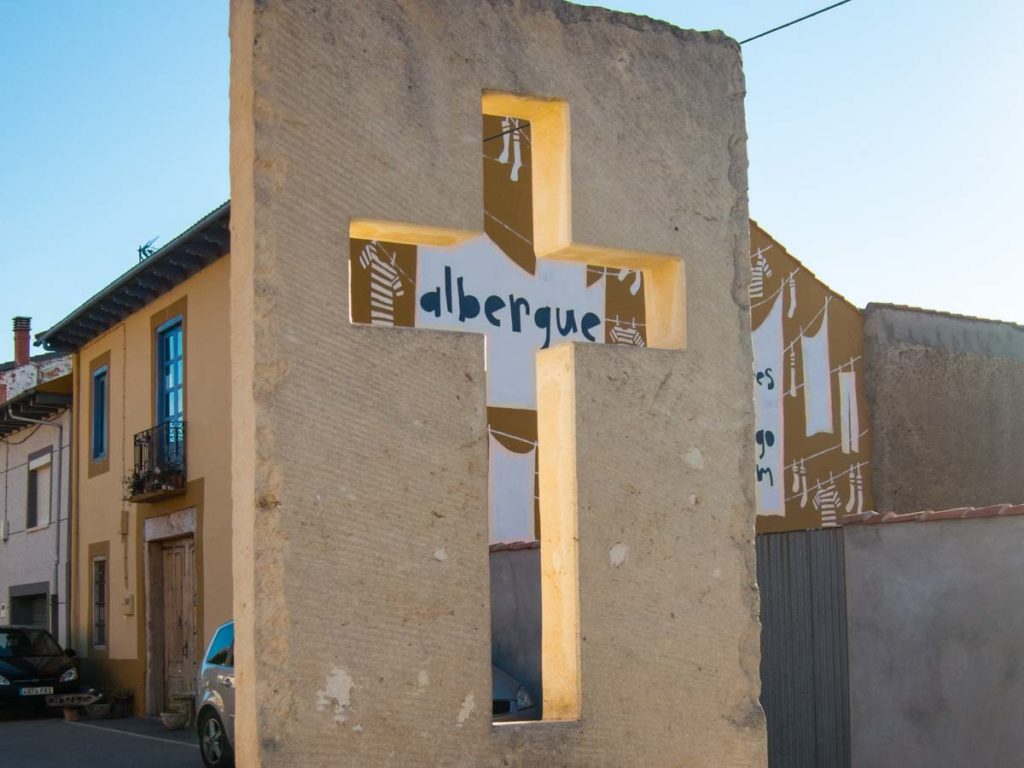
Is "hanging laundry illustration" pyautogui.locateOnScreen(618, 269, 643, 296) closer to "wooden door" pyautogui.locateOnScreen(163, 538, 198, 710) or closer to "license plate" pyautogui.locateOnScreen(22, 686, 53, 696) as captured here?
"wooden door" pyautogui.locateOnScreen(163, 538, 198, 710)

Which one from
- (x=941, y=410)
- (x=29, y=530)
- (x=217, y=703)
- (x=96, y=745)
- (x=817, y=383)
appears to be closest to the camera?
(x=217, y=703)

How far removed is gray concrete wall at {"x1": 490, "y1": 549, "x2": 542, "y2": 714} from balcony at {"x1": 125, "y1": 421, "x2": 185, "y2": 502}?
22.0 ft

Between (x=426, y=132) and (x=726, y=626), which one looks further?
(x=726, y=626)

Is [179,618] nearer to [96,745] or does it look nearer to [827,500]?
[96,745]

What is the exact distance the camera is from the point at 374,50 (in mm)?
4875

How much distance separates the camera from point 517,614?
1253cm

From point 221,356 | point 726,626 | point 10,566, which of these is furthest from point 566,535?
point 10,566

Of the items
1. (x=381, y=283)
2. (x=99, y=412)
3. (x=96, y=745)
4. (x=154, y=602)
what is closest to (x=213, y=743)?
(x=96, y=745)

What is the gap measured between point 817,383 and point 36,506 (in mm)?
14624

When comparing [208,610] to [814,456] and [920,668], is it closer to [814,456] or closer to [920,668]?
[814,456]

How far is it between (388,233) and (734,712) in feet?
7.41

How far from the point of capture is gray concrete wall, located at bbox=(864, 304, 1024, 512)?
62.8 ft

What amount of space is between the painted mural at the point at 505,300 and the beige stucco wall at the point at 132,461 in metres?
2.59

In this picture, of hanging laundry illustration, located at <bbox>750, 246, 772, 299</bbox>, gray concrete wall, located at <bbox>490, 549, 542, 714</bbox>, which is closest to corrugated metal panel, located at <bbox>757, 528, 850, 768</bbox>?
gray concrete wall, located at <bbox>490, 549, 542, 714</bbox>
